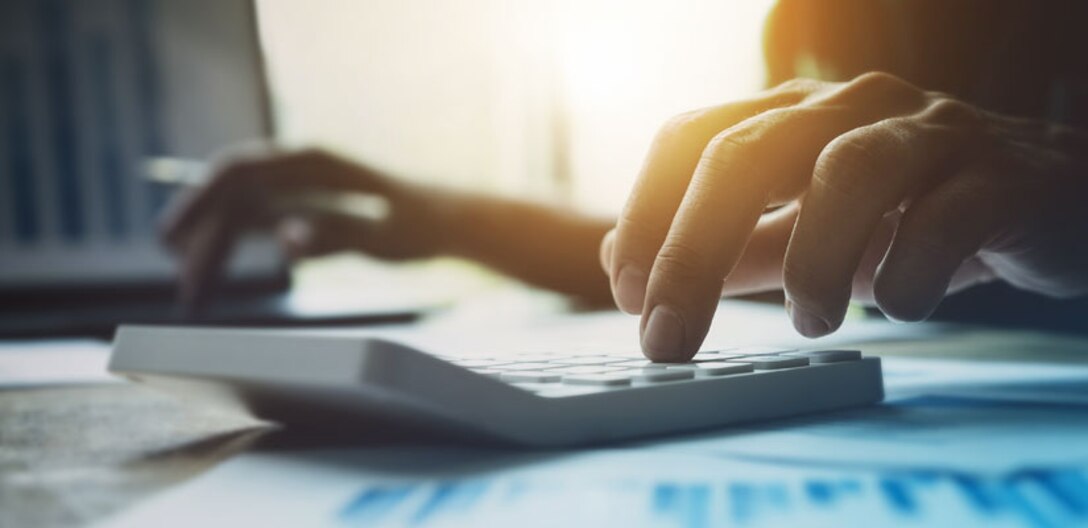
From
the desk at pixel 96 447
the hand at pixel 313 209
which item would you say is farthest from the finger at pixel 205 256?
the desk at pixel 96 447

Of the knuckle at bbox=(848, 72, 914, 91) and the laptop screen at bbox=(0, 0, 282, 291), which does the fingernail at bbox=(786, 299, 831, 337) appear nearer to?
the knuckle at bbox=(848, 72, 914, 91)

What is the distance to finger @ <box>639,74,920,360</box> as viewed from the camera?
436mm

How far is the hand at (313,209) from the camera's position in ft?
4.49

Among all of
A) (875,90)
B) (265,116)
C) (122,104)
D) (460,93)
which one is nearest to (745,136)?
(875,90)

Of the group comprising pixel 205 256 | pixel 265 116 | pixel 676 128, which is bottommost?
pixel 205 256

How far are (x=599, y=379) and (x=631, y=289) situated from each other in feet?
0.65

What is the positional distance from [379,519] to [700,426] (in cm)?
16

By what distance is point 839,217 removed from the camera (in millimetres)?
437

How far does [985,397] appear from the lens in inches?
18.1

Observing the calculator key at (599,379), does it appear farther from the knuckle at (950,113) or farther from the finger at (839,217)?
the knuckle at (950,113)

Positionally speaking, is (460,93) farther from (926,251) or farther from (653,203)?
(926,251)

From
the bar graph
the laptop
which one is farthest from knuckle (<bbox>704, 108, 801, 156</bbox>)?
the laptop

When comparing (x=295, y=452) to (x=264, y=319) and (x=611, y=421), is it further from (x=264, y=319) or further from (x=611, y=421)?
(x=264, y=319)

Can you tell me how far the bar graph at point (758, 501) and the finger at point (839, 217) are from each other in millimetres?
153
